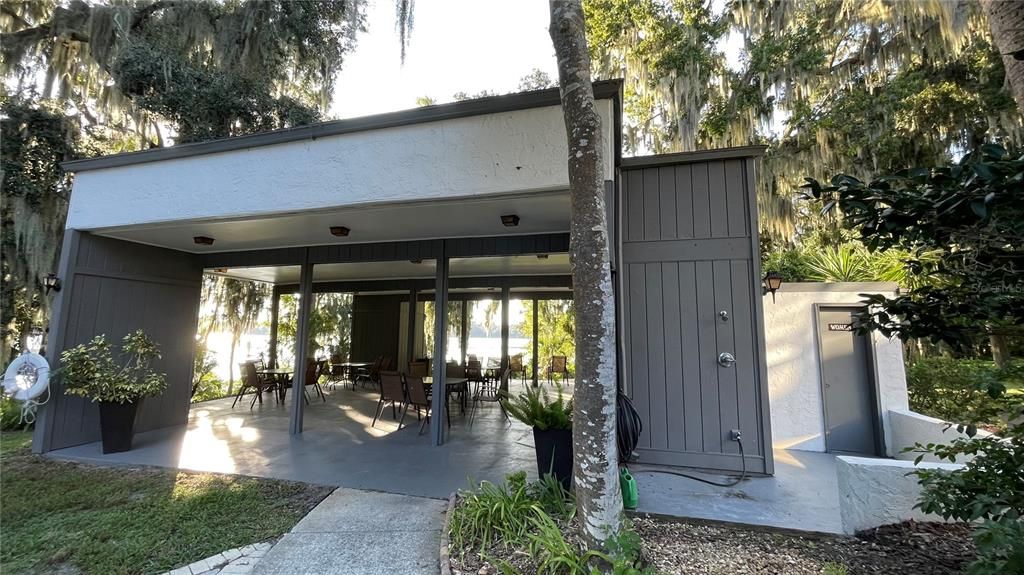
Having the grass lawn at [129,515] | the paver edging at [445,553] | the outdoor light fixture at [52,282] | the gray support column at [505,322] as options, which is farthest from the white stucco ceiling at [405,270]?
the paver edging at [445,553]

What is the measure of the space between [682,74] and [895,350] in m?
5.63

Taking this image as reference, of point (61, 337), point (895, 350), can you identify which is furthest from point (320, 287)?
point (895, 350)

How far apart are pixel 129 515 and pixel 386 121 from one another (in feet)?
11.5

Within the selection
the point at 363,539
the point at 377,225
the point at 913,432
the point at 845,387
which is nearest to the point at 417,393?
the point at 377,225

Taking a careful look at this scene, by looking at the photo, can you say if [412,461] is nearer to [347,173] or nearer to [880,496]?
[347,173]

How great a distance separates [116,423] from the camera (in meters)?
4.27

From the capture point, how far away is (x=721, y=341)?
3.62 m

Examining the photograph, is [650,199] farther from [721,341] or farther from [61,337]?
[61,337]

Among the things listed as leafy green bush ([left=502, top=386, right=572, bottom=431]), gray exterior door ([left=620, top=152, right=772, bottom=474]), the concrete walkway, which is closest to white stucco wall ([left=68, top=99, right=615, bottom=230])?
gray exterior door ([left=620, top=152, right=772, bottom=474])

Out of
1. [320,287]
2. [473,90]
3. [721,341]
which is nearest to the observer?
[721,341]

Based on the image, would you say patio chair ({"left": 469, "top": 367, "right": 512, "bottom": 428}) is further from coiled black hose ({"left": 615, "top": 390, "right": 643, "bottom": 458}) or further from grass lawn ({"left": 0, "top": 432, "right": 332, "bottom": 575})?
grass lawn ({"left": 0, "top": 432, "right": 332, "bottom": 575})

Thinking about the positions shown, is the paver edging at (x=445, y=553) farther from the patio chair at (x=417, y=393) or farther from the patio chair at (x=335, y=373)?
Answer: the patio chair at (x=335, y=373)

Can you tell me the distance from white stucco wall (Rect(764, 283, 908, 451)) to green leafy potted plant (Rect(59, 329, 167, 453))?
266 inches

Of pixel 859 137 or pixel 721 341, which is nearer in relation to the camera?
pixel 721 341
